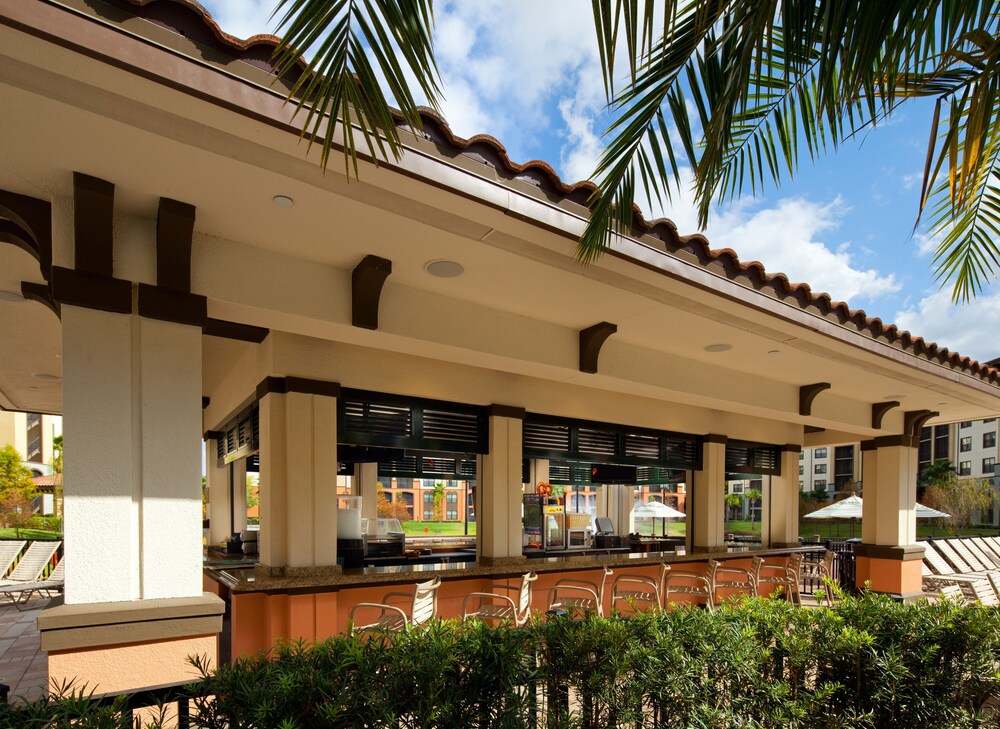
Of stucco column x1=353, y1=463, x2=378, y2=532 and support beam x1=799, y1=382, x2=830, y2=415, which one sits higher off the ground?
support beam x1=799, y1=382, x2=830, y2=415

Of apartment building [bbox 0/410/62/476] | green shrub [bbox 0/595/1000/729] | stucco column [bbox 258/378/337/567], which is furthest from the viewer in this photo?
apartment building [bbox 0/410/62/476]

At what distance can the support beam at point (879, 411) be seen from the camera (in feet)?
33.4

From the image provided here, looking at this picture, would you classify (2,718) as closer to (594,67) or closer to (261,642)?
(594,67)

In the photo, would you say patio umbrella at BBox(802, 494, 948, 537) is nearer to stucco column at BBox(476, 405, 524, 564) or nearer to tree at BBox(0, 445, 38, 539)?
stucco column at BBox(476, 405, 524, 564)

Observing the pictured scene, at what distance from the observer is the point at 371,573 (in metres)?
5.96

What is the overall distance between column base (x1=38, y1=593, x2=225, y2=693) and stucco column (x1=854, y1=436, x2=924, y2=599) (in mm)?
11030

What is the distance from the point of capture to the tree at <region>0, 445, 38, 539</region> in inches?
848

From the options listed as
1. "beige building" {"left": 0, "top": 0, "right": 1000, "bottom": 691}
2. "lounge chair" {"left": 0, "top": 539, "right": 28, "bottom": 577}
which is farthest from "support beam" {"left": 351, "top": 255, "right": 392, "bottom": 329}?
"lounge chair" {"left": 0, "top": 539, "right": 28, "bottom": 577}

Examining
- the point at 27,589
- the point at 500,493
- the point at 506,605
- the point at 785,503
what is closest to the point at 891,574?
the point at 785,503

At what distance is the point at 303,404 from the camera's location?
5.75 meters

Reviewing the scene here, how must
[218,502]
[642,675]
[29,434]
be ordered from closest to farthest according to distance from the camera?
1. [642,675]
2. [218,502]
3. [29,434]

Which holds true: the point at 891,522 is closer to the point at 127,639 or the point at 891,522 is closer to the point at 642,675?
the point at 642,675

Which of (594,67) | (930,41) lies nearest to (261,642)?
(594,67)

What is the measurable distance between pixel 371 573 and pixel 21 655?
4270 mm
